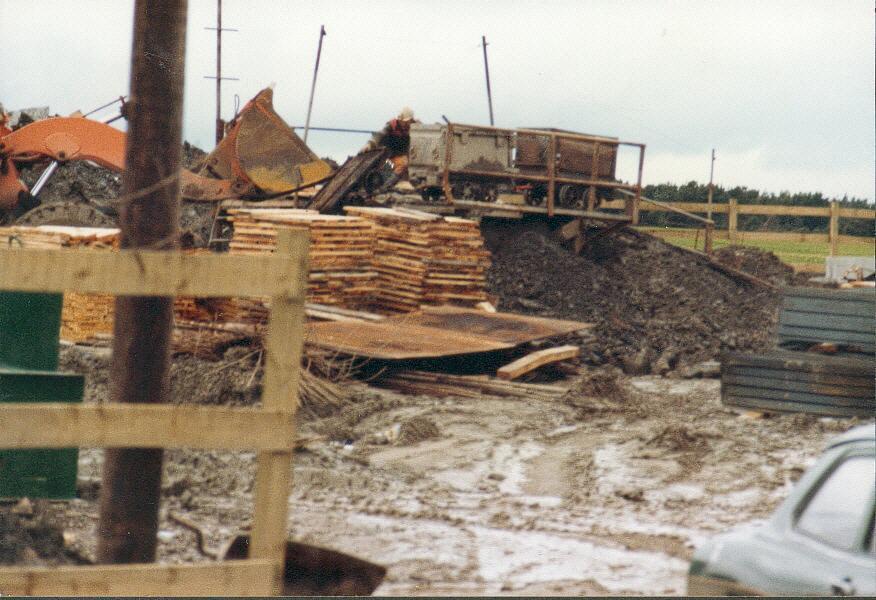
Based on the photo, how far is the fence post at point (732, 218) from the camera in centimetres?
3259

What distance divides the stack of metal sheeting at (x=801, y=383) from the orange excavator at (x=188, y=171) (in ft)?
29.7

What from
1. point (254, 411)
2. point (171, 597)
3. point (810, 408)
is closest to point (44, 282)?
point (254, 411)

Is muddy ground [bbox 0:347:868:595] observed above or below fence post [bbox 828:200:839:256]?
below

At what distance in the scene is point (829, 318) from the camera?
1316 cm

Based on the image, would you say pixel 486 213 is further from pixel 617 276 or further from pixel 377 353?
pixel 377 353

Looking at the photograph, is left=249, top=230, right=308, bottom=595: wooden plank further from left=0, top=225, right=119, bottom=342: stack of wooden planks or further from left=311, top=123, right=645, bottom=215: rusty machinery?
left=311, top=123, right=645, bottom=215: rusty machinery

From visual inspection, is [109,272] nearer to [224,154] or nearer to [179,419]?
[179,419]

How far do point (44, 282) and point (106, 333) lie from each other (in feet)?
38.0

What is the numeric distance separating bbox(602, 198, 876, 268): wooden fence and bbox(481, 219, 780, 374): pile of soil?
8.56ft

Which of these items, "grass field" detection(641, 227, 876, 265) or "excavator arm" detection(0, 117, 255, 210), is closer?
"excavator arm" detection(0, 117, 255, 210)

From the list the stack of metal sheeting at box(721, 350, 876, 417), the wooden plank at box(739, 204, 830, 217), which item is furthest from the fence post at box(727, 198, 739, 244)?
the stack of metal sheeting at box(721, 350, 876, 417)

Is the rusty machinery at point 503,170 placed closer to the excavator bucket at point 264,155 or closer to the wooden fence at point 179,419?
the excavator bucket at point 264,155

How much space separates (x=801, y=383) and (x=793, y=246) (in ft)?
77.4

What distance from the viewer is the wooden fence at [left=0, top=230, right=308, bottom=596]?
14.5 feet
